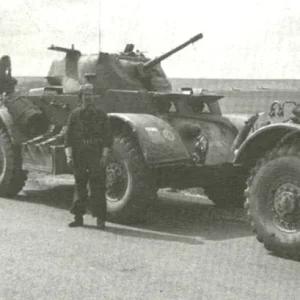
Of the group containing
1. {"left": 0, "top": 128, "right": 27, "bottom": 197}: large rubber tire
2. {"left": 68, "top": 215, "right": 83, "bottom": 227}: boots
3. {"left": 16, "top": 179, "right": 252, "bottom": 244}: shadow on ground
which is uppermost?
{"left": 0, "top": 128, "right": 27, "bottom": 197}: large rubber tire

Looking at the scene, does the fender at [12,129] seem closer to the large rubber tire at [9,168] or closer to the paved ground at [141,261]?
the large rubber tire at [9,168]

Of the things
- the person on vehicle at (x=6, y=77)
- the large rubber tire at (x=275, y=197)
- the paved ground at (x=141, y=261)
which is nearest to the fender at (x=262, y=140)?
the large rubber tire at (x=275, y=197)

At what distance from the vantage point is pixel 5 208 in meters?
9.91

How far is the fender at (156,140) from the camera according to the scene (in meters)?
8.50

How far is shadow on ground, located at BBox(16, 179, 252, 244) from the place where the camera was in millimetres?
8078

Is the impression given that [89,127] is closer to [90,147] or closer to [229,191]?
[90,147]

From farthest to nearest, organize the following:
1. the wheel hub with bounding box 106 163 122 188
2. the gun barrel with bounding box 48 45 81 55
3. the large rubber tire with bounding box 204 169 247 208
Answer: the gun barrel with bounding box 48 45 81 55
the large rubber tire with bounding box 204 169 247 208
the wheel hub with bounding box 106 163 122 188

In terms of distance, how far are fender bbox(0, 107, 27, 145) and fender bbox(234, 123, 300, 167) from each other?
14.4ft

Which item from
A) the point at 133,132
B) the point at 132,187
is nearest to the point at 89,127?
the point at 133,132

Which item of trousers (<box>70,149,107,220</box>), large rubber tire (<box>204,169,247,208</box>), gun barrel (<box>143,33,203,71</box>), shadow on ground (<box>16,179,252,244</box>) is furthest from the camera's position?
gun barrel (<box>143,33,203,71</box>)

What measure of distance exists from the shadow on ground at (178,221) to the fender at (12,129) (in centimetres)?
94

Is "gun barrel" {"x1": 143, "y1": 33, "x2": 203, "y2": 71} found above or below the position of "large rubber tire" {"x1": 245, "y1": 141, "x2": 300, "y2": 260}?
above

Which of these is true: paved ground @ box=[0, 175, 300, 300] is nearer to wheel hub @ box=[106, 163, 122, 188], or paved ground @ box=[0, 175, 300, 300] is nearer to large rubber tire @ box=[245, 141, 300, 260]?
large rubber tire @ box=[245, 141, 300, 260]

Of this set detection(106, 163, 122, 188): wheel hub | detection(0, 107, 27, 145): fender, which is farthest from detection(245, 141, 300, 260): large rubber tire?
detection(0, 107, 27, 145): fender
